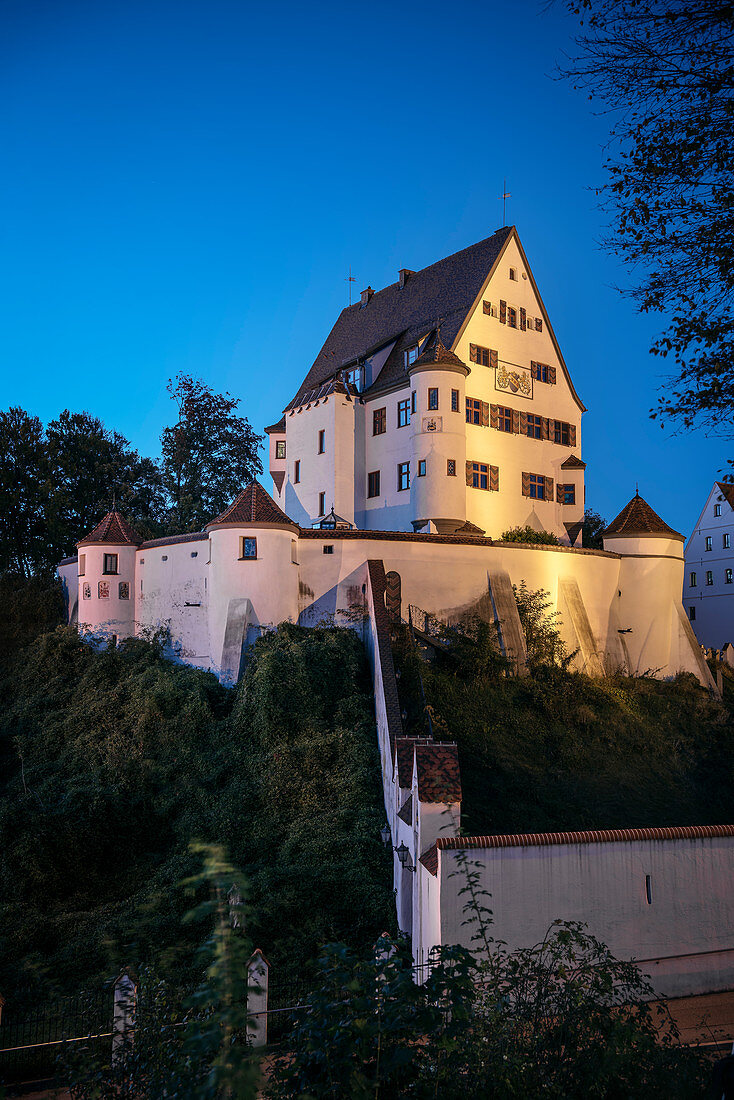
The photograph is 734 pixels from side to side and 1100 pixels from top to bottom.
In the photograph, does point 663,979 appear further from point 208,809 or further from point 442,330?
point 442,330

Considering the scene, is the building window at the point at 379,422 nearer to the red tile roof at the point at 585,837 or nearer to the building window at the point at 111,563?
the building window at the point at 111,563

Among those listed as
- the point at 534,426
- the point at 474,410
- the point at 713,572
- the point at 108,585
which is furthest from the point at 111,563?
the point at 713,572

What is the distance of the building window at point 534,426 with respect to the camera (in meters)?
35.5

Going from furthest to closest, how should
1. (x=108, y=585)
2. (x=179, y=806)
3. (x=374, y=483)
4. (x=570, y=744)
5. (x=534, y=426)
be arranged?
(x=534, y=426) < (x=374, y=483) < (x=108, y=585) < (x=570, y=744) < (x=179, y=806)

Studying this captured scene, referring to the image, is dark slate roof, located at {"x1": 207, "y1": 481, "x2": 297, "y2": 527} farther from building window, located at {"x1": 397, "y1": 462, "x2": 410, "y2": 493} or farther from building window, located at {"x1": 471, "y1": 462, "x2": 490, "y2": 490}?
building window, located at {"x1": 471, "y1": 462, "x2": 490, "y2": 490}

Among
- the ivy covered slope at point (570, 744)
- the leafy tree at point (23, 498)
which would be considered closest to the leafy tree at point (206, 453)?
the leafy tree at point (23, 498)

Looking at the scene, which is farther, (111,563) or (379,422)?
(379,422)

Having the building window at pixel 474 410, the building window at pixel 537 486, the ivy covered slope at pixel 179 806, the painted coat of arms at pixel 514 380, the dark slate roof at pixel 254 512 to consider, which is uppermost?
the painted coat of arms at pixel 514 380

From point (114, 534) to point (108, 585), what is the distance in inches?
82.3

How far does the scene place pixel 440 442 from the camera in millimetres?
31844

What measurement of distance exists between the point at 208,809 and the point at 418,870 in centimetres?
791

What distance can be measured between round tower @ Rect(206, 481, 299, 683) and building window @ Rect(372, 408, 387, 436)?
35.1 feet

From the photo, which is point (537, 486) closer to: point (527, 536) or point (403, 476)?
point (527, 536)

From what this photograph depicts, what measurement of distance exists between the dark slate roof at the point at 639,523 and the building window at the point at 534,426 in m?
5.74
